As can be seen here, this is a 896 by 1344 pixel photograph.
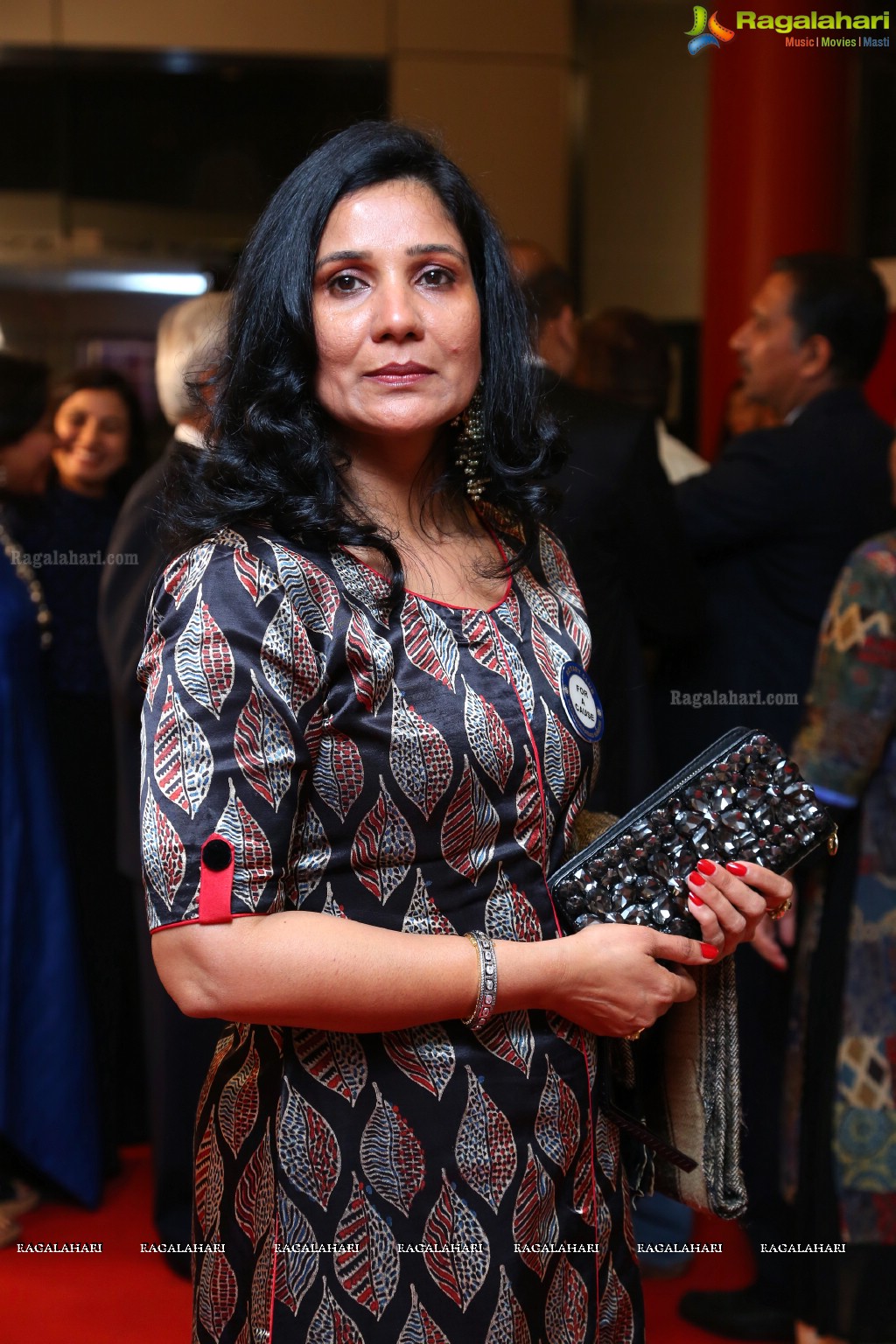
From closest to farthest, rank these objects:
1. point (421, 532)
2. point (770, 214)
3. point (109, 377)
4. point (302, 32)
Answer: point (421, 532) → point (109, 377) → point (770, 214) → point (302, 32)

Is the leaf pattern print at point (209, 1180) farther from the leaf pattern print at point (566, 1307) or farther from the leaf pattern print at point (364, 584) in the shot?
the leaf pattern print at point (364, 584)

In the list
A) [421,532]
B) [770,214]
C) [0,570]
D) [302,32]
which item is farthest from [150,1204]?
[302,32]

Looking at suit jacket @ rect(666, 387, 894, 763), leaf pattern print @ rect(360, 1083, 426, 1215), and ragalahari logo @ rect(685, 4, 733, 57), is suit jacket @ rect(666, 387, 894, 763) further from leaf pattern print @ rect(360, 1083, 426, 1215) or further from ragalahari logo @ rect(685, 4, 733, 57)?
leaf pattern print @ rect(360, 1083, 426, 1215)

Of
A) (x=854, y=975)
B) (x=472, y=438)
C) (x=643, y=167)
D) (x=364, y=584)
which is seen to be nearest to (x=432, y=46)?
(x=643, y=167)

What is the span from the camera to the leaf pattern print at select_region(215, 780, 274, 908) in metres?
0.95

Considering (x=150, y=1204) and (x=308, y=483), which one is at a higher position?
(x=308, y=483)

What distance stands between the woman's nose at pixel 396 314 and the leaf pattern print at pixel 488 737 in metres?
0.27

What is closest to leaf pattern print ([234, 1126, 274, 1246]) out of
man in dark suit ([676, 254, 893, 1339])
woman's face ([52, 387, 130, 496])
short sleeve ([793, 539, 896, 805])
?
short sleeve ([793, 539, 896, 805])

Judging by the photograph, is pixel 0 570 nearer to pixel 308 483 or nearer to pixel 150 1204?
pixel 150 1204

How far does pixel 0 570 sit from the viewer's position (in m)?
2.67

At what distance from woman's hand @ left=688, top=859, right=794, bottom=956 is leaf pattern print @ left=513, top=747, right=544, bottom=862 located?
0.13 meters

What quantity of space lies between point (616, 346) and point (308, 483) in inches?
74.2

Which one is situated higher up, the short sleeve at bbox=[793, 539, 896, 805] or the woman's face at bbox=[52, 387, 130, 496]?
the woman's face at bbox=[52, 387, 130, 496]

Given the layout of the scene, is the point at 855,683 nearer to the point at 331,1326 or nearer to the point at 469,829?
the point at 469,829
